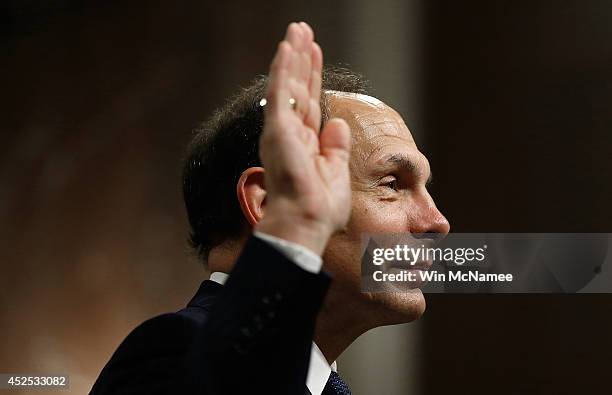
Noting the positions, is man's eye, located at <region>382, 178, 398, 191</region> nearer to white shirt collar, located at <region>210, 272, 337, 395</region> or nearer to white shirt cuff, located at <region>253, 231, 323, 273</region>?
white shirt collar, located at <region>210, 272, 337, 395</region>

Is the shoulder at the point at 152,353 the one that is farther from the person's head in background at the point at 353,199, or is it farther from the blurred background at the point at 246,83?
the blurred background at the point at 246,83

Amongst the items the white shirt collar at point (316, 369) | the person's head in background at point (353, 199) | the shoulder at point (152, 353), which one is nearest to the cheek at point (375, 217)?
the person's head in background at point (353, 199)

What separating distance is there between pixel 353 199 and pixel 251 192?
0.34ft

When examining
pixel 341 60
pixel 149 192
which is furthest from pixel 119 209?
pixel 341 60

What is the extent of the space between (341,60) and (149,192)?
297 millimetres

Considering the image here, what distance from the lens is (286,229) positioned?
0.58 m

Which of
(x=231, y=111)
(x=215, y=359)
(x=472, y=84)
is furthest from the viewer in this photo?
(x=472, y=84)

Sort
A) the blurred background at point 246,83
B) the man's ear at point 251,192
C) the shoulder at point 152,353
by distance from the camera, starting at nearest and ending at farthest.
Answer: the shoulder at point 152,353, the man's ear at point 251,192, the blurred background at point 246,83

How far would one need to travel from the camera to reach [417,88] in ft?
3.66

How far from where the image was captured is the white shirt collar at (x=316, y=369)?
89 centimetres

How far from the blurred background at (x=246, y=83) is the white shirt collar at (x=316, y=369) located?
0.19 m

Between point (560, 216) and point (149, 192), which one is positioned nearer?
point (560, 216)

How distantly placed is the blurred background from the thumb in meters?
0.45

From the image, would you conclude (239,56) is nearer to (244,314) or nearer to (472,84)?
(472,84)
